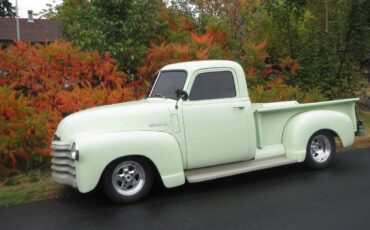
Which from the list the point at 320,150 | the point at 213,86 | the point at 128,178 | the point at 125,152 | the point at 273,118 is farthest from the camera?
the point at 320,150

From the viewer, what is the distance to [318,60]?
1278 cm

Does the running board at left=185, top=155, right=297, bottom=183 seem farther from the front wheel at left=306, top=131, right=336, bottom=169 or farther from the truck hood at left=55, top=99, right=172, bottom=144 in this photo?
the truck hood at left=55, top=99, right=172, bottom=144

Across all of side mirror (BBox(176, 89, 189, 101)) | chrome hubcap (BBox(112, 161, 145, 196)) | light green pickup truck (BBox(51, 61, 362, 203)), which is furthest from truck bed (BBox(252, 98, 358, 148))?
chrome hubcap (BBox(112, 161, 145, 196))

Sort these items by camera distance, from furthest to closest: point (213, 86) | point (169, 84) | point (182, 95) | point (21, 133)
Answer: point (21, 133)
point (169, 84)
point (213, 86)
point (182, 95)

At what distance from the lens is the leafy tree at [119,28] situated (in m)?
11.6

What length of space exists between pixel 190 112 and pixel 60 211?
2.19 metres

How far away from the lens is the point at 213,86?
23.1 feet

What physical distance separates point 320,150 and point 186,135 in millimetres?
2668

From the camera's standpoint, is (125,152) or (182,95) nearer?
(125,152)

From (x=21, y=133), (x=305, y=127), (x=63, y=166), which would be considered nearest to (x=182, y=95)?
(x=63, y=166)

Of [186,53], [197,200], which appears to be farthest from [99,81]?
[197,200]

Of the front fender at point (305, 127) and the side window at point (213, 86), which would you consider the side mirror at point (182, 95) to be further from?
the front fender at point (305, 127)

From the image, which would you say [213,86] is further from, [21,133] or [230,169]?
[21,133]

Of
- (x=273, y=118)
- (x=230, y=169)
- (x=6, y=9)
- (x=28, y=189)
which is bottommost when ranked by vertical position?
(x=28, y=189)
